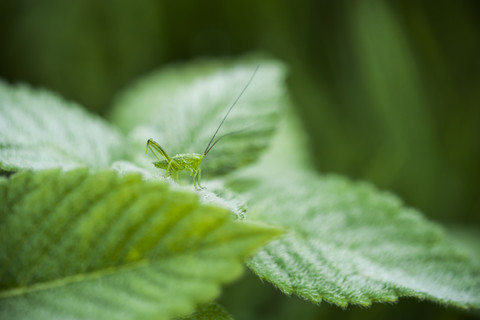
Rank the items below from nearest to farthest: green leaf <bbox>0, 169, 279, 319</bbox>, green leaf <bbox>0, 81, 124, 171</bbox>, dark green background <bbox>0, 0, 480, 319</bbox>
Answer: green leaf <bbox>0, 169, 279, 319</bbox>
green leaf <bbox>0, 81, 124, 171</bbox>
dark green background <bbox>0, 0, 480, 319</bbox>

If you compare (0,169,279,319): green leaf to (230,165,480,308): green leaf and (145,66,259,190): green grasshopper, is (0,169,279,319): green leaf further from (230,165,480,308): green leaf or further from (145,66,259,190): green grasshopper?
(145,66,259,190): green grasshopper

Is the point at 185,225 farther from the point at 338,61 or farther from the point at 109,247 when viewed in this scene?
the point at 338,61

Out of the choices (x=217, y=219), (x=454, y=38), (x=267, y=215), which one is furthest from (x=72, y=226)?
(x=454, y=38)

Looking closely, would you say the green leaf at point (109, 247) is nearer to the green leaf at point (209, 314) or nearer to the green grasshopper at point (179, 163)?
the green leaf at point (209, 314)

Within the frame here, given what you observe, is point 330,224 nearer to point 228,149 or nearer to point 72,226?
point 228,149

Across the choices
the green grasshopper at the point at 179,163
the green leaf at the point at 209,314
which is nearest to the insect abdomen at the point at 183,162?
the green grasshopper at the point at 179,163

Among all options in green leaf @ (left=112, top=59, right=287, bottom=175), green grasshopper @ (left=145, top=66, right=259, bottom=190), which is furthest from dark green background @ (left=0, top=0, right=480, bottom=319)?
green grasshopper @ (left=145, top=66, right=259, bottom=190)

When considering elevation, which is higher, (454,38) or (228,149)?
(454,38)

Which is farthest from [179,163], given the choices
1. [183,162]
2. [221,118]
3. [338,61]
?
[338,61]
